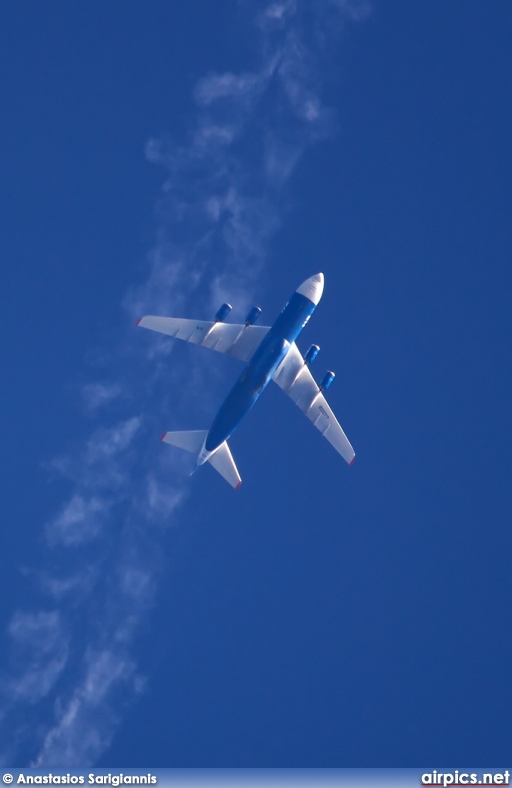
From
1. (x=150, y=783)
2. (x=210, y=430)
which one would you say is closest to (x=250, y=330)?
(x=210, y=430)

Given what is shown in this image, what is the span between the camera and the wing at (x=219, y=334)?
11206 cm

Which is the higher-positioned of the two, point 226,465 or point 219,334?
point 219,334

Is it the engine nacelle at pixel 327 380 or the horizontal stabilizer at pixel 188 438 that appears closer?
the horizontal stabilizer at pixel 188 438

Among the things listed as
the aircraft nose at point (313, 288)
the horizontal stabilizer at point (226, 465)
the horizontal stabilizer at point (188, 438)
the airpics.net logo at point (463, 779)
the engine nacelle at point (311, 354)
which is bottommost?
the airpics.net logo at point (463, 779)

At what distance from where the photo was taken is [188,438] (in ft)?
363

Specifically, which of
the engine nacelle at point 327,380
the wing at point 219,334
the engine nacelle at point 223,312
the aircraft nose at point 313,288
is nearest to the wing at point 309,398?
the engine nacelle at point 327,380

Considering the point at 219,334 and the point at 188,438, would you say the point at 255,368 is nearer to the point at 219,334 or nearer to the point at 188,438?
the point at 219,334

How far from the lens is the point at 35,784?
4085 inches

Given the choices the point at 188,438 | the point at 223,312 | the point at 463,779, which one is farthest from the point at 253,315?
the point at 463,779

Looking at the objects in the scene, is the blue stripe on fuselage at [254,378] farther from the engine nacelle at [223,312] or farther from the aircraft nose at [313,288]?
the engine nacelle at [223,312]

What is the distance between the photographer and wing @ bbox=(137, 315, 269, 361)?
368ft

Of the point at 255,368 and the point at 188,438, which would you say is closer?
the point at 255,368

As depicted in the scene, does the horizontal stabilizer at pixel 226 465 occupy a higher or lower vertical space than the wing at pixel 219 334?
lower

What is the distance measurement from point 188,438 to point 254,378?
1002 cm
